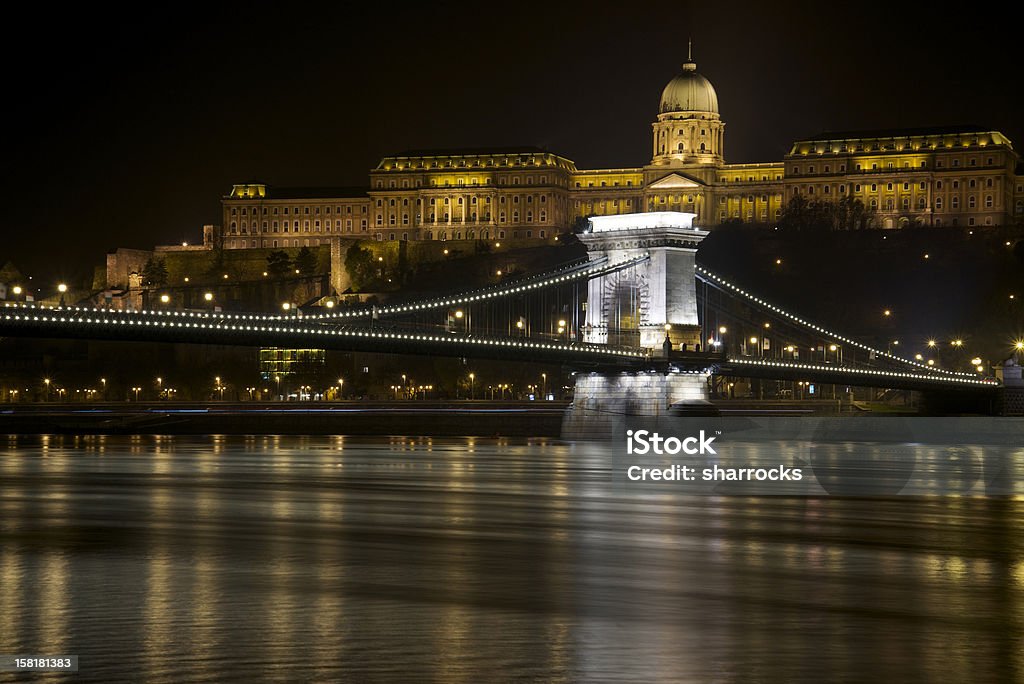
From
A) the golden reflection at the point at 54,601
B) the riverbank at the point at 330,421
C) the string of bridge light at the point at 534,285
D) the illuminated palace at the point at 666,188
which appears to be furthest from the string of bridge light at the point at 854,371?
the illuminated palace at the point at 666,188

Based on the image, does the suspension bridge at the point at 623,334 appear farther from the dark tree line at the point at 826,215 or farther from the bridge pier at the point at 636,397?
the dark tree line at the point at 826,215

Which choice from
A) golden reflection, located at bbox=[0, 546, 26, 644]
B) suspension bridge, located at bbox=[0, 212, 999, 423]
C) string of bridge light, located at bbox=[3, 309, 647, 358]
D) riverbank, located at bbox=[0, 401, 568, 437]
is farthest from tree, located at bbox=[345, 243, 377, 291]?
golden reflection, located at bbox=[0, 546, 26, 644]

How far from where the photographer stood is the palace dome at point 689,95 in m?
156

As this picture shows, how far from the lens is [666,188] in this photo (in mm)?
150500

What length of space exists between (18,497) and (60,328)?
1130cm

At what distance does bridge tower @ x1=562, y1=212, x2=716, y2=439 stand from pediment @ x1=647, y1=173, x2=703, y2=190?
92.0 metres

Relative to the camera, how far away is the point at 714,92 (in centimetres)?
15850

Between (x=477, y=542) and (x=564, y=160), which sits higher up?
(x=564, y=160)

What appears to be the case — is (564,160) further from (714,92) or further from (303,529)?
(303,529)

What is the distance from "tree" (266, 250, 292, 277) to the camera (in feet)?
465

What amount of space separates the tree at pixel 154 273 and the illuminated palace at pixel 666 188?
17690 millimetres

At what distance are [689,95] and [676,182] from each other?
36.9 ft

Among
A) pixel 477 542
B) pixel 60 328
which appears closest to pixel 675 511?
pixel 477 542

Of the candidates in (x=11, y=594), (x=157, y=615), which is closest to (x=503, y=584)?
(x=157, y=615)
